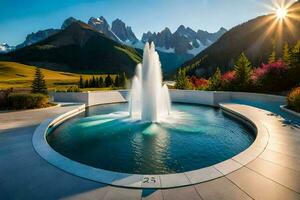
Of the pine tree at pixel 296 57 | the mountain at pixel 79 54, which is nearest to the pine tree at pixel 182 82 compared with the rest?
the pine tree at pixel 296 57

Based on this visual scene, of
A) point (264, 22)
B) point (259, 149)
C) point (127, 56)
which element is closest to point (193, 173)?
point (259, 149)

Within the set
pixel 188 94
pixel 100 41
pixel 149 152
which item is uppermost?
pixel 100 41

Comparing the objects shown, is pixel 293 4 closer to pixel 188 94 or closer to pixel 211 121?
pixel 188 94

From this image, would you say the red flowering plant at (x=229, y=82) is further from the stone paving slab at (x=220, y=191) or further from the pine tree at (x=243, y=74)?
the stone paving slab at (x=220, y=191)

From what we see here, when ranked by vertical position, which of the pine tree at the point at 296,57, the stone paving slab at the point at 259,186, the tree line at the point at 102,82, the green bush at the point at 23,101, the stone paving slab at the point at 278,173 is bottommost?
the stone paving slab at the point at 259,186

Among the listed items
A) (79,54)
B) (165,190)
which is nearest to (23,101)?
(165,190)

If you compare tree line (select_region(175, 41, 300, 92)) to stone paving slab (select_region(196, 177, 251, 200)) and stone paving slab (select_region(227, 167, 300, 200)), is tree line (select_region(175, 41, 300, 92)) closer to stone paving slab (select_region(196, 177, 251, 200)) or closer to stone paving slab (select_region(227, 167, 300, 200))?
stone paving slab (select_region(227, 167, 300, 200))
